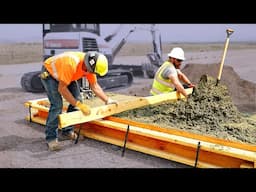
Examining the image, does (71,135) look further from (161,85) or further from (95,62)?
(161,85)

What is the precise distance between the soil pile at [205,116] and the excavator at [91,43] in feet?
13.9

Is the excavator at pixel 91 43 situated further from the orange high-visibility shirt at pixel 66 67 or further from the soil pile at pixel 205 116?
the orange high-visibility shirt at pixel 66 67

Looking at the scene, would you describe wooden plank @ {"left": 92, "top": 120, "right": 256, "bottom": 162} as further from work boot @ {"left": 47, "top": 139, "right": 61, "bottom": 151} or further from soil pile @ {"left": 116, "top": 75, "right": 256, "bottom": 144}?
work boot @ {"left": 47, "top": 139, "right": 61, "bottom": 151}

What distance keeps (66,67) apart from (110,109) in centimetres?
97

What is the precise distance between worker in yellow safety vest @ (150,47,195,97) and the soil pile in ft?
1.20

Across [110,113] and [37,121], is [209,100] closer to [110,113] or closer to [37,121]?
[110,113]

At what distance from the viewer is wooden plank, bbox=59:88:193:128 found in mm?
4227

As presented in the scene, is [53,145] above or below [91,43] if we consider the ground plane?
below

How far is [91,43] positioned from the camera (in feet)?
30.0

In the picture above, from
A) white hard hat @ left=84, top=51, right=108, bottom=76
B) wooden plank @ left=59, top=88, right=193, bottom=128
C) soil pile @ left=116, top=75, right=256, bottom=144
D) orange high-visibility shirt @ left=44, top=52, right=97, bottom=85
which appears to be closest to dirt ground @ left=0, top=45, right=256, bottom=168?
wooden plank @ left=59, top=88, right=193, bottom=128

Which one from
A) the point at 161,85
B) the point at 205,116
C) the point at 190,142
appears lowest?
the point at 190,142

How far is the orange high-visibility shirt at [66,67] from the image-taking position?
4.25 meters

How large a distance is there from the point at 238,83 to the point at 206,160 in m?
5.86

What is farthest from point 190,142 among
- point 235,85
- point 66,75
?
point 235,85
